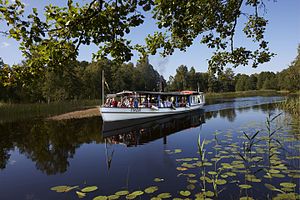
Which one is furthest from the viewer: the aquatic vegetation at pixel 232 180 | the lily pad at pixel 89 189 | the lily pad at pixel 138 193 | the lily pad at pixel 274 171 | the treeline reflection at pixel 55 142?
the treeline reflection at pixel 55 142

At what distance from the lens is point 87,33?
3920mm

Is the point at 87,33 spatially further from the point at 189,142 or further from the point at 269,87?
the point at 269,87

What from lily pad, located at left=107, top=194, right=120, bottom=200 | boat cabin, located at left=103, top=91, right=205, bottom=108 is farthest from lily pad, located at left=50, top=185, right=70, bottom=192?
boat cabin, located at left=103, top=91, right=205, bottom=108

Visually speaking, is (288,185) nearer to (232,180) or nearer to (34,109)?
(232,180)

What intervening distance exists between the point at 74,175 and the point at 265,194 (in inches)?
254

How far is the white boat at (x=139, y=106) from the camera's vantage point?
2289 cm

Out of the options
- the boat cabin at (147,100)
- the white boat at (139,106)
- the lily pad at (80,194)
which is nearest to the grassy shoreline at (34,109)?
the boat cabin at (147,100)

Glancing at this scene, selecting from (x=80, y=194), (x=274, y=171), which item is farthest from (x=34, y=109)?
(x=274, y=171)

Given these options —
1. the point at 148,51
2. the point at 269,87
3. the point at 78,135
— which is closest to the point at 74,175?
the point at 148,51

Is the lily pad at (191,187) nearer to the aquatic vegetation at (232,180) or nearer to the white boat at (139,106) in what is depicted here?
the aquatic vegetation at (232,180)

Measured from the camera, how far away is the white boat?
2289cm

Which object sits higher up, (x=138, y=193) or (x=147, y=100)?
(x=147, y=100)

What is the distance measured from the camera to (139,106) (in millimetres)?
26203

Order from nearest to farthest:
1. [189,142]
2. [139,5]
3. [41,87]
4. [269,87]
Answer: [139,5], [189,142], [41,87], [269,87]
